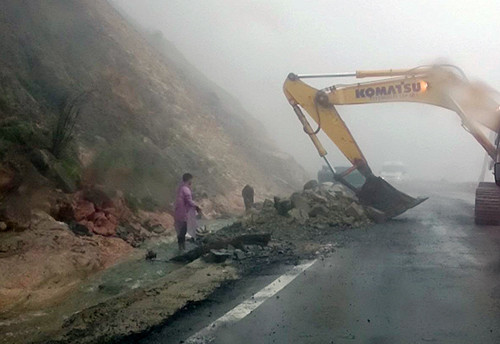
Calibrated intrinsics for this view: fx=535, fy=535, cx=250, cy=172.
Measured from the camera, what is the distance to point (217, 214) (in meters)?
18.5

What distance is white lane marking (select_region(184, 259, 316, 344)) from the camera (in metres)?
5.00

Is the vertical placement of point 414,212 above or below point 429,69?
below

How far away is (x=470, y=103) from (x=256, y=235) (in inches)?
308

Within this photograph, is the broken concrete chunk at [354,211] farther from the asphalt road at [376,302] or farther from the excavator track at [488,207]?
the asphalt road at [376,302]

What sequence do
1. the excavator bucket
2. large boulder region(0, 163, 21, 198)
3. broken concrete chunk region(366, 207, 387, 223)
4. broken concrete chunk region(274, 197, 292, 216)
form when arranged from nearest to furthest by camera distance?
large boulder region(0, 163, 21, 198), broken concrete chunk region(274, 197, 292, 216), broken concrete chunk region(366, 207, 387, 223), the excavator bucket

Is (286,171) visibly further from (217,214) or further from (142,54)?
(217,214)

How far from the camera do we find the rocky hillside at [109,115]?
13.2 meters

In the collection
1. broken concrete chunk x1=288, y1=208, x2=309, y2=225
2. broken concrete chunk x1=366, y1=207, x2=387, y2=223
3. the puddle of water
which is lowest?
the puddle of water

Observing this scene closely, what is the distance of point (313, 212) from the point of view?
13883 mm

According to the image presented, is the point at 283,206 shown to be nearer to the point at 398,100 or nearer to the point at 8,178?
the point at 398,100

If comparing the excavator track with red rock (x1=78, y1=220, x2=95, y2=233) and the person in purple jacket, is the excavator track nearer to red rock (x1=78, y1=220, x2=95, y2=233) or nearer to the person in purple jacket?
the person in purple jacket

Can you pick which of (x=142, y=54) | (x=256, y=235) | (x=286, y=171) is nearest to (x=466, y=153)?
(x=286, y=171)

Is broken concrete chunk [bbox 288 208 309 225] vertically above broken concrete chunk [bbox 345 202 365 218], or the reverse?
broken concrete chunk [bbox 345 202 365 218]

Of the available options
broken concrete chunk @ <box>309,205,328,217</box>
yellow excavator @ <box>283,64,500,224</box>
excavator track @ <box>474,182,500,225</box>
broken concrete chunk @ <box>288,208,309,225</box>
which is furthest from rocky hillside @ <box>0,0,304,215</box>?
excavator track @ <box>474,182,500,225</box>
